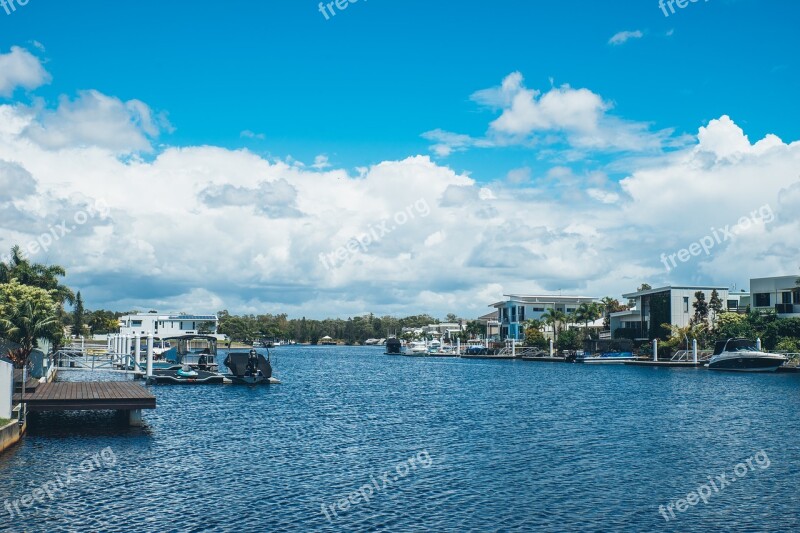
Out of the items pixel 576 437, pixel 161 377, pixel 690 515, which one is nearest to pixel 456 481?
pixel 690 515

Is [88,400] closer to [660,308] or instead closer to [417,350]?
[660,308]

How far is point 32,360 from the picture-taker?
54.9 m

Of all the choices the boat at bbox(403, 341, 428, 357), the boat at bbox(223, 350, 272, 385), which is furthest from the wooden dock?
the boat at bbox(403, 341, 428, 357)

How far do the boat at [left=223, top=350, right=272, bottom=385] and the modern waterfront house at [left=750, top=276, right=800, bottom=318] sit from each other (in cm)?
7083

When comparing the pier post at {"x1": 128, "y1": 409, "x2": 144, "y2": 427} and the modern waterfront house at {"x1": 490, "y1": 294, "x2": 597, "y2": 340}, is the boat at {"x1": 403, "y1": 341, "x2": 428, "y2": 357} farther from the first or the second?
the pier post at {"x1": 128, "y1": 409, "x2": 144, "y2": 427}

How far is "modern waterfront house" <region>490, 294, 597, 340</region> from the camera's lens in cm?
16875

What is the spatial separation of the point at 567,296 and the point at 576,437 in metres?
140

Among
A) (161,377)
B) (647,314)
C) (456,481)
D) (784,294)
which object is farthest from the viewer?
(647,314)

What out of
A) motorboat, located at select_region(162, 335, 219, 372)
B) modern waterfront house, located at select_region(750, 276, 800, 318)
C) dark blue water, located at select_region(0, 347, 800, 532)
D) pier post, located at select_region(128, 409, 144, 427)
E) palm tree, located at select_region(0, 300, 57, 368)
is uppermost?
modern waterfront house, located at select_region(750, 276, 800, 318)

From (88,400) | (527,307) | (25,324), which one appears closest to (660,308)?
(527,307)

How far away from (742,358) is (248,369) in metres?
61.0

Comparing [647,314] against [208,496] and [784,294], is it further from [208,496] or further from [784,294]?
[208,496]

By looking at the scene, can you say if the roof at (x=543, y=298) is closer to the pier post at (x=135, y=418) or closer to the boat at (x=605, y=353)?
the boat at (x=605, y=353)

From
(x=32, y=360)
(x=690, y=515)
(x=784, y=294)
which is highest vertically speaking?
(x=784, y=294)
